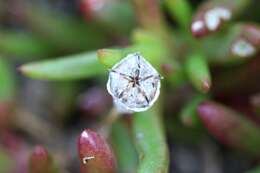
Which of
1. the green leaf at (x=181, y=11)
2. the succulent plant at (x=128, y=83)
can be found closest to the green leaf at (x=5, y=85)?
the succulent plant at (x=128, y=83)

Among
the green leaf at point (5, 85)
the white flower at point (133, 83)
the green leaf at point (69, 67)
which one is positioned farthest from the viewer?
the green leaf at point (5, 85)

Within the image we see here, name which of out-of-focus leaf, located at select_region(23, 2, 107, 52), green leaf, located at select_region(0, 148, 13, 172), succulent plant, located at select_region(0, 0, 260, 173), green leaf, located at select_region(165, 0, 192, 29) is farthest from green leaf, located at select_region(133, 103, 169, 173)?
out-of-focus leaf, located at select_region(23, 2, 107, 52)

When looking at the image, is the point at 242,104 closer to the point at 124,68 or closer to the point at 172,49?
the point at 172,49

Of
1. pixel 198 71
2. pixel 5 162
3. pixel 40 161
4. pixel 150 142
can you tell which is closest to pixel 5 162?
pixel 5 162

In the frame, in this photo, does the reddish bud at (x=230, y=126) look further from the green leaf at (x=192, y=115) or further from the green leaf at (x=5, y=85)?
the green leaf at (x=5, y=85)

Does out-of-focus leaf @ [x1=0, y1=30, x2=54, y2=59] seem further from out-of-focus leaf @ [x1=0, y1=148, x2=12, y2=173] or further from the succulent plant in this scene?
out-of-focus leaf @ [x1=0, y1=148, x2=12, y2=173]

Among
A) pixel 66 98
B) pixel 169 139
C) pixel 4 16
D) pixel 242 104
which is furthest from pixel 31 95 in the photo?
pixel 242 104

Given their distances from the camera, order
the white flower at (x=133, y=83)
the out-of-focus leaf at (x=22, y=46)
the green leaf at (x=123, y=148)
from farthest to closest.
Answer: the out-of-focus leaf at (x=22, y=46) < the green leaf at (x=123, y=148) < the white flower at (x=133, y=83)
